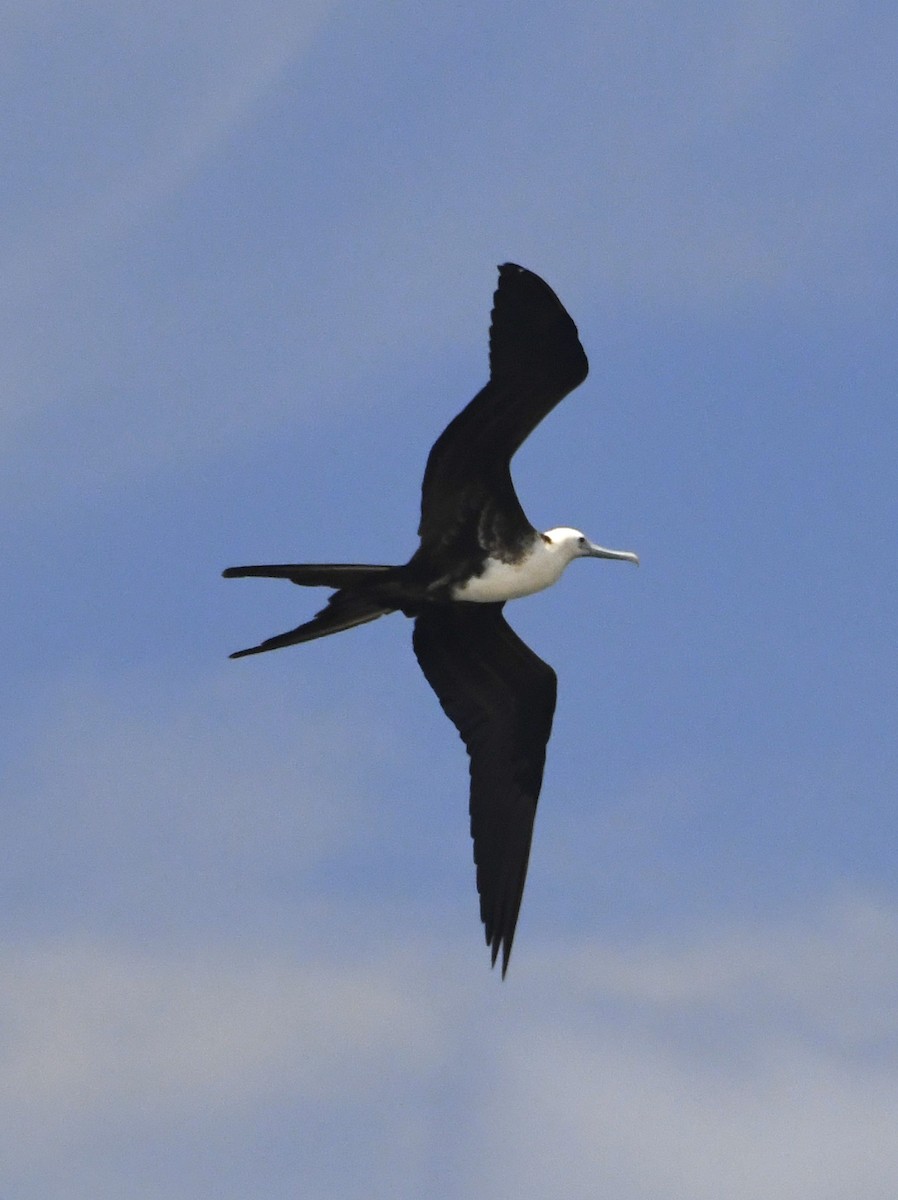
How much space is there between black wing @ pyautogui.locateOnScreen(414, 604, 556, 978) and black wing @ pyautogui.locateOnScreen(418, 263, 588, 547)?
2.49 feet

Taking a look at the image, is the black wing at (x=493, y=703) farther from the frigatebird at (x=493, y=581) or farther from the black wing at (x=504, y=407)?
the black wing at (x=504, y=407)

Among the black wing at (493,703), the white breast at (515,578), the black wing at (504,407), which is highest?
the black wing at (504,407)

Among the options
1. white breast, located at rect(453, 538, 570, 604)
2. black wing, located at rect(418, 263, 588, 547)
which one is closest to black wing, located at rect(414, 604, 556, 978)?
white breast, located at rect(453, 538, 570, 604)

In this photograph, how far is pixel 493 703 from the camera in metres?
12.2

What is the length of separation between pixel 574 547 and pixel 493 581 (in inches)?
23.4

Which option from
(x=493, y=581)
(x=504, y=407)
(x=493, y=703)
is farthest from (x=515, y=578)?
(x=504, y=407)

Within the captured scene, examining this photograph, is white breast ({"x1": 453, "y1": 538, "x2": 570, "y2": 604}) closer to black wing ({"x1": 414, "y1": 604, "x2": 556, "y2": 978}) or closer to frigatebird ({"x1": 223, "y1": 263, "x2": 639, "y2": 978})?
frigatebird ({"x1": 223, "y1": 263, "x2": 639, "y2": 978})

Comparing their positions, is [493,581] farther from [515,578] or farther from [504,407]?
[504,407]

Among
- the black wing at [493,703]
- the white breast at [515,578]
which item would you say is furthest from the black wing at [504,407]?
the black wing at [493,703]

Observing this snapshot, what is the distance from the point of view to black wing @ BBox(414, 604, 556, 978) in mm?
12047

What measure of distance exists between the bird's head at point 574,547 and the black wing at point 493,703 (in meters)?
0.46

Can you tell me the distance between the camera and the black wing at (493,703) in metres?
12.0

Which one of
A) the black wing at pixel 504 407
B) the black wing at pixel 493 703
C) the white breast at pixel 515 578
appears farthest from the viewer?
the black wing at pixel 493 703

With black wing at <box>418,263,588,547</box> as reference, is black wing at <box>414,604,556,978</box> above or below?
below
